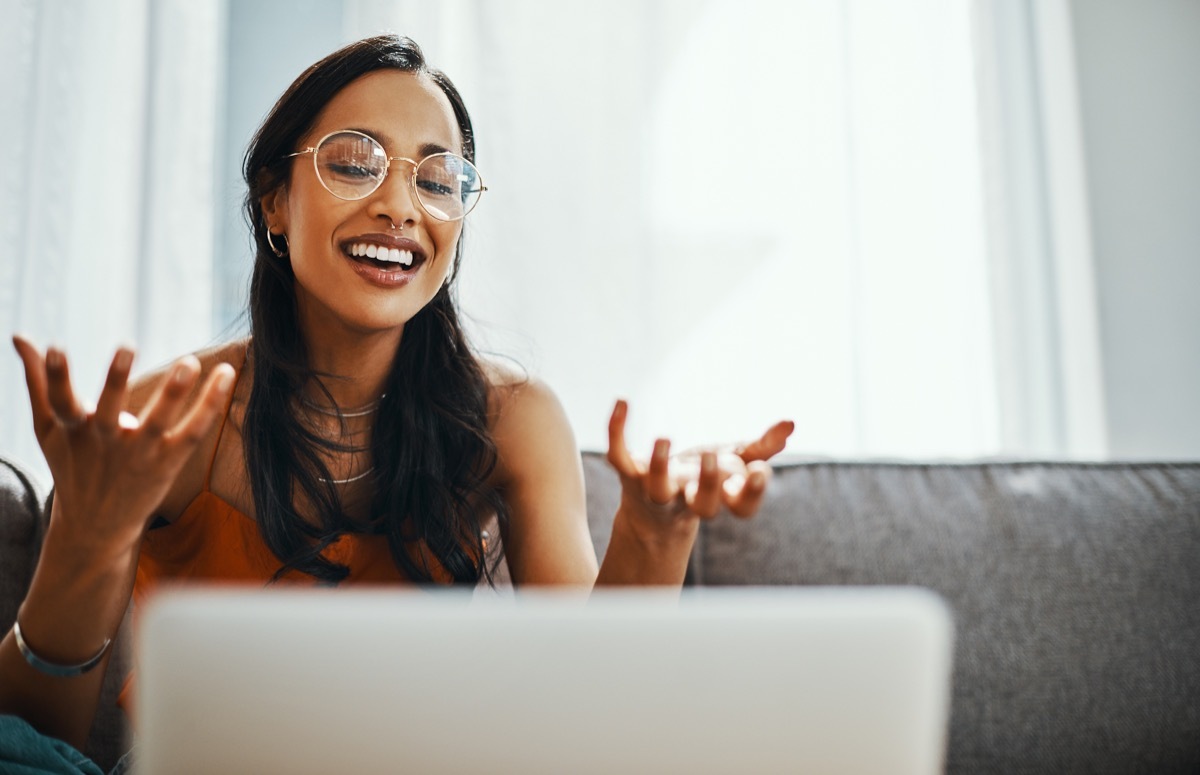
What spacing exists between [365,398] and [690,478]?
0.68 meters

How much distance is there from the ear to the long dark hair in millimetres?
12

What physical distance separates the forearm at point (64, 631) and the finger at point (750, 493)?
54cm

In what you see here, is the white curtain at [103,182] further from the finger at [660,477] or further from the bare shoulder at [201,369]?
the finger at [660,477]

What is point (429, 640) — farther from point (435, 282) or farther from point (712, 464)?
point (435, 282)

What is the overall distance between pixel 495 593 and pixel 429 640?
1.05 metres

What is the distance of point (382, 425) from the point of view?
58.7 inches

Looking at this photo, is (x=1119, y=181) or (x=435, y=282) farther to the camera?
(x=1119, y=181)

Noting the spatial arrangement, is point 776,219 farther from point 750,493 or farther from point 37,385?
point 37,385

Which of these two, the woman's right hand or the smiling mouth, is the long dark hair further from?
the woman's right hand

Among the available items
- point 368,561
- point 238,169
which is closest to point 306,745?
point 368,561

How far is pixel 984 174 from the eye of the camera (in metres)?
2.45

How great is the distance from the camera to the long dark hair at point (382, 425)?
4.52ft

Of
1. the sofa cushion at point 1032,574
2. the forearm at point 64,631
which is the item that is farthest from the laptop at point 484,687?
the sofa cushion at point 1032,574

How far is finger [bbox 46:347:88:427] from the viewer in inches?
29.6
